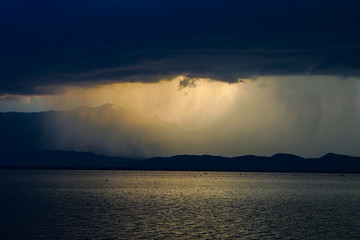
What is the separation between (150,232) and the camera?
54.3 m

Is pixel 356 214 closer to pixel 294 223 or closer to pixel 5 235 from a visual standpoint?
pixel 294 223

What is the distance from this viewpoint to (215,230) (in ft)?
188

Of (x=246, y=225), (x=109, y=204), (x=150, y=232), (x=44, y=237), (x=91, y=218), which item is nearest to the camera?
(x=44, y=237)

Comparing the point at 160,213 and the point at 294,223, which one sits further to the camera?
the point at 160,213

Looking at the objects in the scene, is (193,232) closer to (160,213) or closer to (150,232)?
(150,232)

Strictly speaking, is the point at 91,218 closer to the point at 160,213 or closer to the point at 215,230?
the point at 160,213

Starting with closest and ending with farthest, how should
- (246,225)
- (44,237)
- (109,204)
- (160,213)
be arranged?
1. (44,237)
2. (246,225)
3. (160,213)
4. (109,204)

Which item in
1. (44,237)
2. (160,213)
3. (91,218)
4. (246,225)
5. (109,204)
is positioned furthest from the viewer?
(109,204)

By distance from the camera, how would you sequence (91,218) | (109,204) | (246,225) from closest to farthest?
1. (246,225)
2. (91,218)
3. (109,204)

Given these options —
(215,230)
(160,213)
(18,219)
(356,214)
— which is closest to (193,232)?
(215,230)

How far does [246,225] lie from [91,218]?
2255cm

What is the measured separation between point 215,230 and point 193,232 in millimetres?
3621

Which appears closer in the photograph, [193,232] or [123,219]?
[193,232]

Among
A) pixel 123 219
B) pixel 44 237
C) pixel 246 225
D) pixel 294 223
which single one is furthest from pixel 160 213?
pixel 44 237
